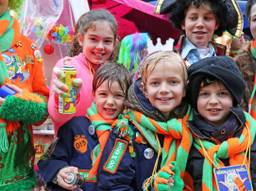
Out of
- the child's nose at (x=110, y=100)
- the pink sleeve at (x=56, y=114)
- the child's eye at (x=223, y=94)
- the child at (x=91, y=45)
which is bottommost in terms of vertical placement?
the pink sleeve at (x=56, y=114)

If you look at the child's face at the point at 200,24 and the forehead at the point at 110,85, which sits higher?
the child's face at the point at 200,24

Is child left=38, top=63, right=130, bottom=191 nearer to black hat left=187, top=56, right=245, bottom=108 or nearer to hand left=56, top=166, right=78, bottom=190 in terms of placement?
hand left=56, top=166, right=78, bottom=190

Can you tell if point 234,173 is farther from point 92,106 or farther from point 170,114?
point 92,106

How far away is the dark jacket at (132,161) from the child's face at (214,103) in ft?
0.43

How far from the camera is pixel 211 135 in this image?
2354mm

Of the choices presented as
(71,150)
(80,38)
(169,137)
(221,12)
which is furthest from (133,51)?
(169,137)

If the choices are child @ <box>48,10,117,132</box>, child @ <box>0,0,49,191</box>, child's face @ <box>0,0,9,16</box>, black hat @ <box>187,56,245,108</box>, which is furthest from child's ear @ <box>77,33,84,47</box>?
black hat @ <box>187,56,245,108</box>

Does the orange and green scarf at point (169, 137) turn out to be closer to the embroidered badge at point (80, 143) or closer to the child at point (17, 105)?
the embroidered badge at point (80, 143)

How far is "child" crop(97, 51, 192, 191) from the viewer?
234cm

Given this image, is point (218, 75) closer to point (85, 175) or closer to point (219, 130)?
point (219, 130)

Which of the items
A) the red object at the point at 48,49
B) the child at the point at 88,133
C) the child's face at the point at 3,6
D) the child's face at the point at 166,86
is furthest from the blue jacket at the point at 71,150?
the red object at the point at 48,49

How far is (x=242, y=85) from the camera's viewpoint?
7.82 feet

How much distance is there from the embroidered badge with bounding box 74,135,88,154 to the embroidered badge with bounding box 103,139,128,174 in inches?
9.0

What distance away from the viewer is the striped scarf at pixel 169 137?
233 centimetres
